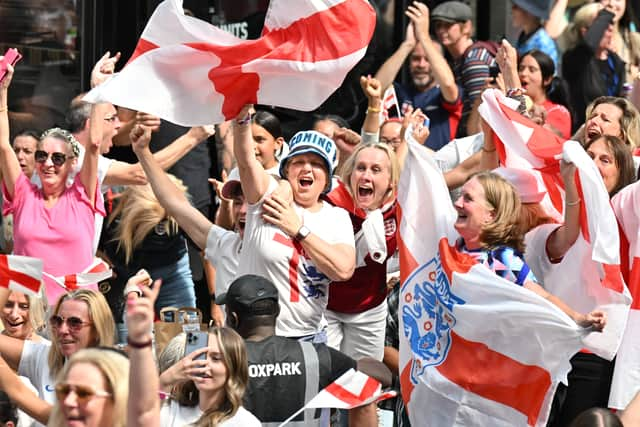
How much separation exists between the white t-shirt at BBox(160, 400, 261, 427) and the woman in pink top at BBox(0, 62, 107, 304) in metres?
2.84

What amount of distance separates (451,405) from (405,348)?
408mm

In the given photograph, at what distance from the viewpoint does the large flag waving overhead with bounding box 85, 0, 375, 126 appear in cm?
737

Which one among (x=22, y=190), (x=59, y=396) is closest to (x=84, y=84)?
(x=22, y=190)

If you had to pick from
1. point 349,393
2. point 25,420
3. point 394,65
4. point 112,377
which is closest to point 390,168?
point 394,65

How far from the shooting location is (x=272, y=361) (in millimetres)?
6137

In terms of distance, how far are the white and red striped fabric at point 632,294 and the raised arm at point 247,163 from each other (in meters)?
1.79

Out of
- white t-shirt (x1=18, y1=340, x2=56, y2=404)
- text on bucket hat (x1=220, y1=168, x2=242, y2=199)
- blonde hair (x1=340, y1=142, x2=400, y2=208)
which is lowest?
white t-shirt (x1=18, y1=340, x2=56, y2=404)

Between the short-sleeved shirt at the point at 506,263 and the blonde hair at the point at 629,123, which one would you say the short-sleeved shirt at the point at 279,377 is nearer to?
the short-sleeved shirt at the point at 506,263

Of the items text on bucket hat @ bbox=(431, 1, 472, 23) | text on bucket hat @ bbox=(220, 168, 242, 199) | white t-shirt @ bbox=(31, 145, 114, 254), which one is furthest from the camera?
text on bucket hat @ bbox=(431, 1, 472, 23)

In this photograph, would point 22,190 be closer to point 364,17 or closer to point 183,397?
point 364,17

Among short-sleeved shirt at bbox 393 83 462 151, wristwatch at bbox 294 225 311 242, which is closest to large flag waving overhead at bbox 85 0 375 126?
wristwatch at bbox 294 225 311 242

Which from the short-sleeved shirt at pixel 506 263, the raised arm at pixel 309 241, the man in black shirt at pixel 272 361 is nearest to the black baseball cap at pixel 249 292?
the man in black shirt at pixel 272 361

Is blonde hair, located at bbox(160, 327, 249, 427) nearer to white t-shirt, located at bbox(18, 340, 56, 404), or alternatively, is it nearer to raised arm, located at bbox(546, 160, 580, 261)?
white t-shirt, located at bbox(18, 340, 56, 404)

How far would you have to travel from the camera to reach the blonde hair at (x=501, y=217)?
6957 millimetres
